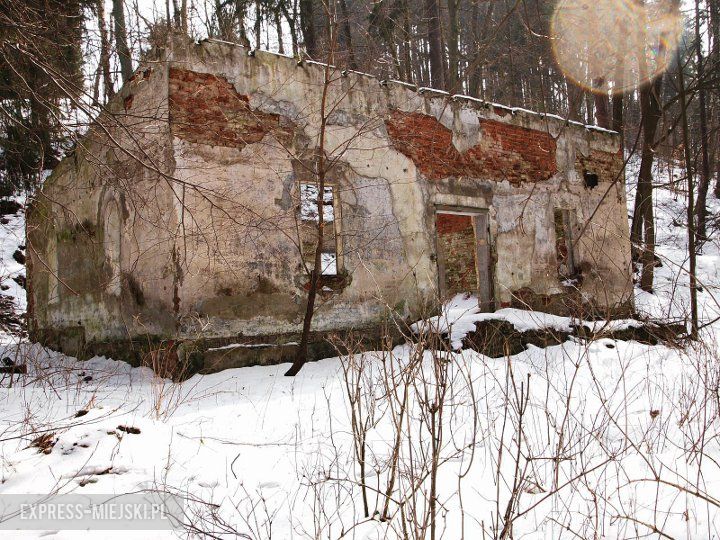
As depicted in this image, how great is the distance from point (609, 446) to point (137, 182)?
5660 millimetres

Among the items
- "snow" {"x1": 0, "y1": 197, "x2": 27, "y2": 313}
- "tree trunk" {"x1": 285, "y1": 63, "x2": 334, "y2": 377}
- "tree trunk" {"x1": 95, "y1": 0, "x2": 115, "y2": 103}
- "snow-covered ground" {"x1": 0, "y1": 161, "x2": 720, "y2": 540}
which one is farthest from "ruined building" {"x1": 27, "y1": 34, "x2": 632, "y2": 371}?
"snow" {"x1": 0, "y1": 197, "x2": 27, "y2": 313}

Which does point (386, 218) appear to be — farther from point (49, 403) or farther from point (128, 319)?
point (49, 403)

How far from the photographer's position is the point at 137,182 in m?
6.63

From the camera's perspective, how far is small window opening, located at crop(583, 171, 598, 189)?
1050 cm

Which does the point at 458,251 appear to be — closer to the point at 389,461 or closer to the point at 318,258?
the point at 318,258

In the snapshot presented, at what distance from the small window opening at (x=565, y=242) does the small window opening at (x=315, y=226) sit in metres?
4.54

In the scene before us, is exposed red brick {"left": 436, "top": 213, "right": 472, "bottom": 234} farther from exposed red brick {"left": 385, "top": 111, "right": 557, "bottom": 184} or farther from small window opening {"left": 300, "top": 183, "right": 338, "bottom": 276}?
small window opening {"left": 300, "top": 183, "right": 338, "bottom": 276}

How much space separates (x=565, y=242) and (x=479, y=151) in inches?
101

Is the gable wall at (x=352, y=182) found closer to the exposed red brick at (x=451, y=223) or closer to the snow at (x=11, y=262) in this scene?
the exposed red brick at (x=451, y=223)

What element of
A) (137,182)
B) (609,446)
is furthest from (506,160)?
(609,446)

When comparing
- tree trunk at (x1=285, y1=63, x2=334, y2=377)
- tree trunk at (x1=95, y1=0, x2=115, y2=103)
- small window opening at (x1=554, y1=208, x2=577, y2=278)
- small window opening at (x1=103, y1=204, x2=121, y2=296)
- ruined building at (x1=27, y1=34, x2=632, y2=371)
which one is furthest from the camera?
small window opening at (x1=554, y1=208, x2=577, y2=278)

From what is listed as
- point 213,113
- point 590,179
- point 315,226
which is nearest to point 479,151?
point 590,179

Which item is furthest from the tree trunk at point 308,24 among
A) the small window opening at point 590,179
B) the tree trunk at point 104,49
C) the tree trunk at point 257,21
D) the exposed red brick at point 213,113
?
the exposed red brick at point 213,113

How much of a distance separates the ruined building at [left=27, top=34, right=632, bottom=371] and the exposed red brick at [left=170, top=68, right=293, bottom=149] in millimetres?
19
